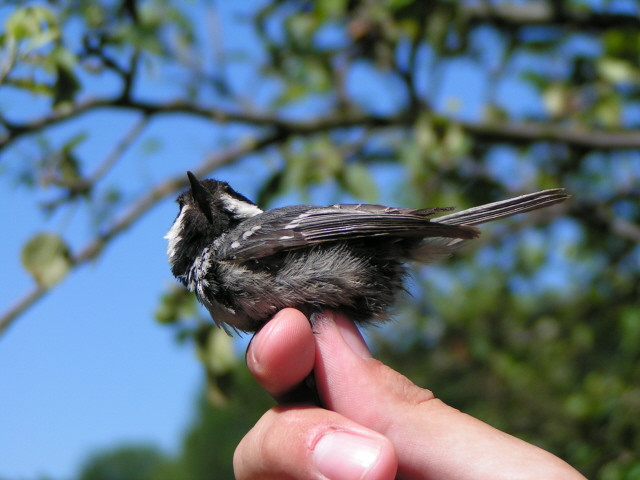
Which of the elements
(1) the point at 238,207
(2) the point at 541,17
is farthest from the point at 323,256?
(2) the point at 541,17

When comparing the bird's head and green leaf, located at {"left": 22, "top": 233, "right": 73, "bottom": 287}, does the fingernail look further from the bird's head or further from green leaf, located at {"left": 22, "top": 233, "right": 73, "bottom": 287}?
green leaf, located at {"left": 22, "top": 233, "right": 73, "bottom": 287}

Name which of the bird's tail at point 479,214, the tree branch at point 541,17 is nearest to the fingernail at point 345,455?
the bird's tail at point 479,214

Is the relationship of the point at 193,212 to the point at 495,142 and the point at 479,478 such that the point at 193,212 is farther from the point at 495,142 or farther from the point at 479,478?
the point at 495,142

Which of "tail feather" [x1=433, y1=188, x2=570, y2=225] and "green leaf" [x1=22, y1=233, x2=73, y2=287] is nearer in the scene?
"tail feather" [x1=433, y1=188, x2=570, y2=225]

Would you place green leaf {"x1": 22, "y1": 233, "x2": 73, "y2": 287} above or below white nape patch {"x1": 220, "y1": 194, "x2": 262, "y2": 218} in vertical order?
above

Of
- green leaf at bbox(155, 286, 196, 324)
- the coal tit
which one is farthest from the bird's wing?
green leaf at bbox(155, 286, 196, 324)

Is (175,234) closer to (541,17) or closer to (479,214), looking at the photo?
(479,214)

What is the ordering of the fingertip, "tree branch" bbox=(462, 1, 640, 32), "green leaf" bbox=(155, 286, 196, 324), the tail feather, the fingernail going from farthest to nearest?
1. "tree branch" bbox=(462, 1, 640, 32)
2. "green leaf" bbox=(155, 286, 196, 324)
3. the tail feather
4. the fingertip
5. the fingernail

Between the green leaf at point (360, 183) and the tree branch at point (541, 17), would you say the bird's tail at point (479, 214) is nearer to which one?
the green leaf at point (360, 183)

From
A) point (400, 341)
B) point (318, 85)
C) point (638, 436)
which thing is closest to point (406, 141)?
point (318, 85)
